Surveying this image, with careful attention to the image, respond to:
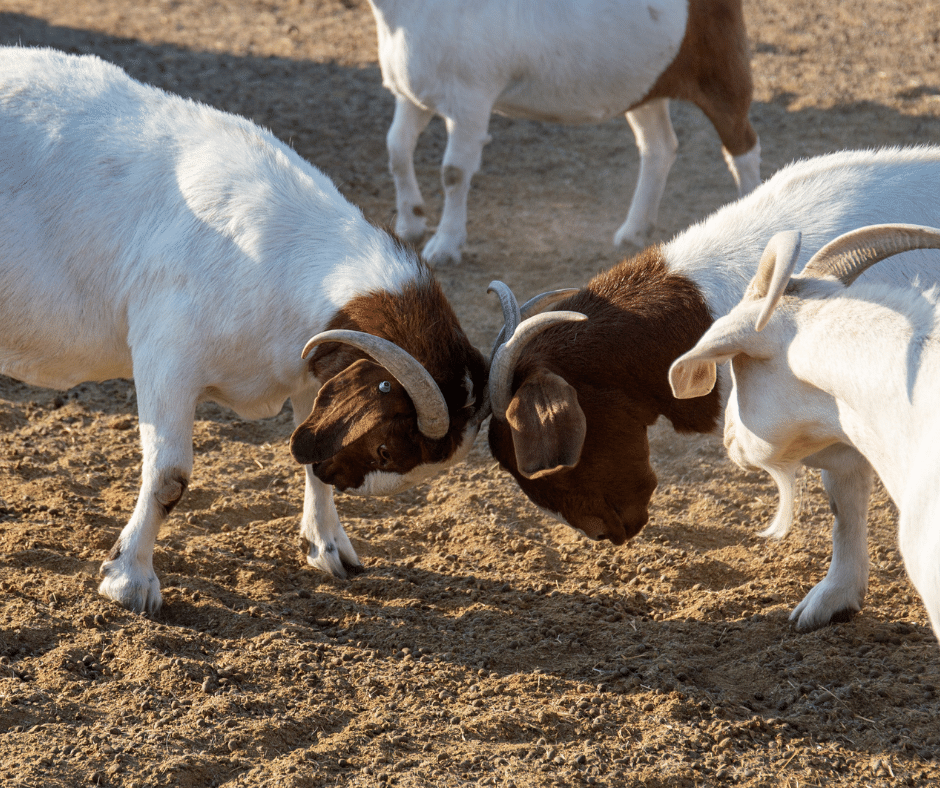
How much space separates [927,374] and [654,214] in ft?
17.4

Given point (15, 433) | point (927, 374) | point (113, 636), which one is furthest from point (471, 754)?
point (15, 433)

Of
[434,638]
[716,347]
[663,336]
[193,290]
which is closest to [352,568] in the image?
[434,638]

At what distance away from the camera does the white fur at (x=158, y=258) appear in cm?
362

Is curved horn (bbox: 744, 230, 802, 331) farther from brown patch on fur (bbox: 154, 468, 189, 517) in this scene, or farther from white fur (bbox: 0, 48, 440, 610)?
brown patch on fur (bbox: 154, 468, 189, 517)

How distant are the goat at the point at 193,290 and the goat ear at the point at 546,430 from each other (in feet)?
0.84

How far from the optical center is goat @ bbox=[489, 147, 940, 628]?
3.42 metres

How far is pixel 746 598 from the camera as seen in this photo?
401 centimetres

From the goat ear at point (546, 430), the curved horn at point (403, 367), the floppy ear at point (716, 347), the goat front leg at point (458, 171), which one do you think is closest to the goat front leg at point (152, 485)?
the curved horn at point (403, 367)

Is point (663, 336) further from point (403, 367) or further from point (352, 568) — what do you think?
point (352, 568)

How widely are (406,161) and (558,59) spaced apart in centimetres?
126

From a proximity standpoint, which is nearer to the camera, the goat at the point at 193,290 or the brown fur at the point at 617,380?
the goat at the point at 193,290

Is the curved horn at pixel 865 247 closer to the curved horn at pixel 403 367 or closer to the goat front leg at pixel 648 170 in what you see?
the curved horn at pixel 403 367

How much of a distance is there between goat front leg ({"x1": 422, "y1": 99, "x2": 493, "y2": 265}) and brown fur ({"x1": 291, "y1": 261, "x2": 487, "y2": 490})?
3.34 metres

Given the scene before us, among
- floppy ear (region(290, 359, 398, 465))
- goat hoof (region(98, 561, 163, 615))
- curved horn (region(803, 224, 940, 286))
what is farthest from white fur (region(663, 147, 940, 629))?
goat hoof (region(98, 561, 163, 615))
